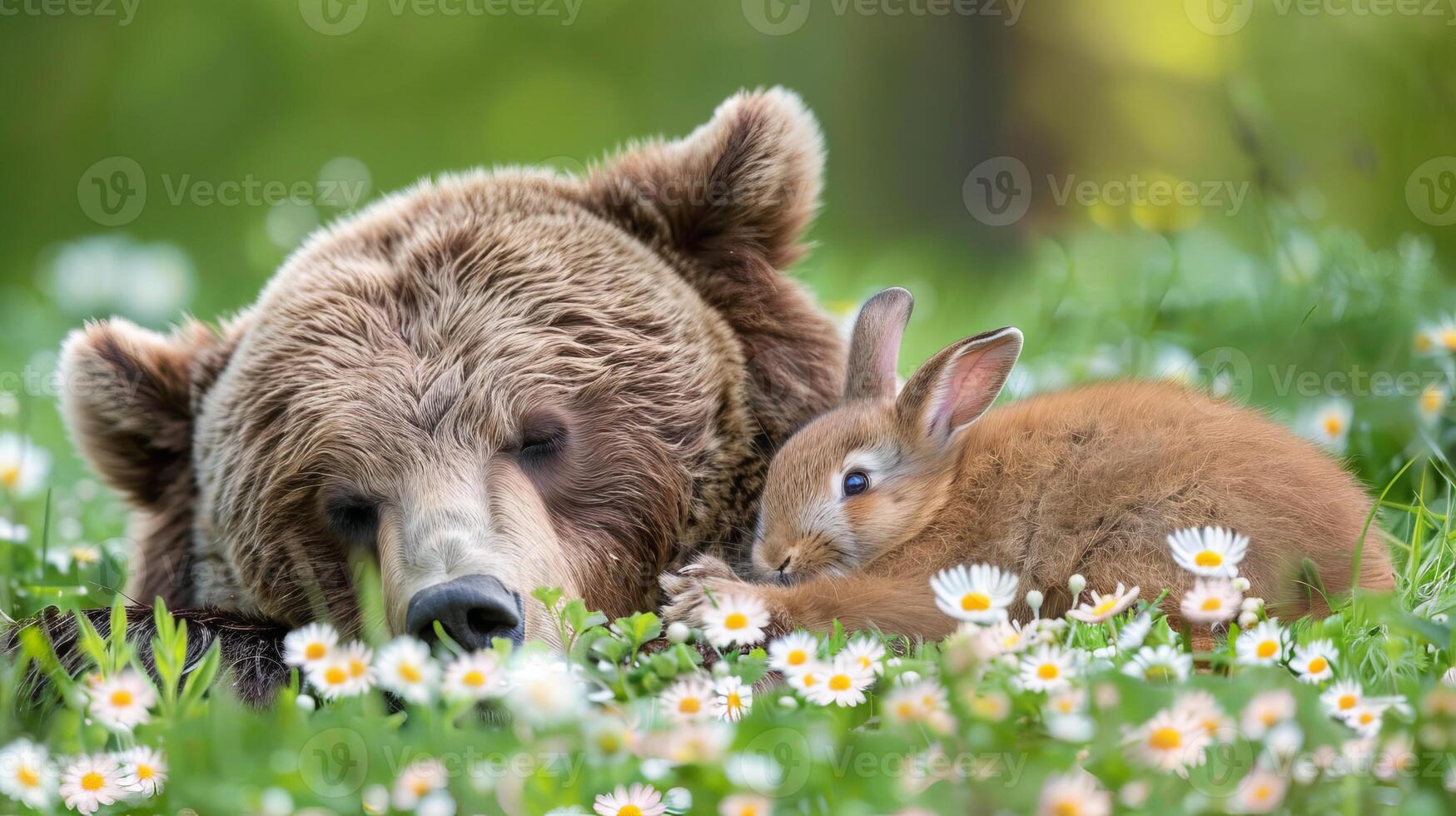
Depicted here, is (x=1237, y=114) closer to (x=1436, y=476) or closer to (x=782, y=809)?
(x=1436, y=476)

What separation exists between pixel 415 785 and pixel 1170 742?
1058 mm

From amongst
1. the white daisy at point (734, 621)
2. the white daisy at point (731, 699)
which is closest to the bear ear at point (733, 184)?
the white daisy at point (734, 621)

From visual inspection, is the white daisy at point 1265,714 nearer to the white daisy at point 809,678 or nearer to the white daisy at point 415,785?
the white daisy at point 809,678

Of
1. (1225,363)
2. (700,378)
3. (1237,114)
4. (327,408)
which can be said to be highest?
(1237,114)

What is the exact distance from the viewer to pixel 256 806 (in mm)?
1820

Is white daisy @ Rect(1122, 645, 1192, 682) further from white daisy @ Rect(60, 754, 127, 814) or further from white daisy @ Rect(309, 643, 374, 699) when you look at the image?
white daisy @ Rect(60, 754, 127, 814)

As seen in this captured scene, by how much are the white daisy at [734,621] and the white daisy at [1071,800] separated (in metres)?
0.83

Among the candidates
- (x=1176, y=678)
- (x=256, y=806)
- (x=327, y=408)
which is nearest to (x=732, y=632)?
(x=1176, y=678)

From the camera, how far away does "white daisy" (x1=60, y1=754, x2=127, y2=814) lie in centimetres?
209

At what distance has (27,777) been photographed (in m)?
2.08

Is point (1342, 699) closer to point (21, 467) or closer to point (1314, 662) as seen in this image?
point (1314, 662)

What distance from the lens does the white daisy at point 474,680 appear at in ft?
7.04

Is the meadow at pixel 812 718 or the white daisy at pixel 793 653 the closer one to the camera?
the meadow at pixel 812 718

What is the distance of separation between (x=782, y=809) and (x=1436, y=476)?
9.43ft
